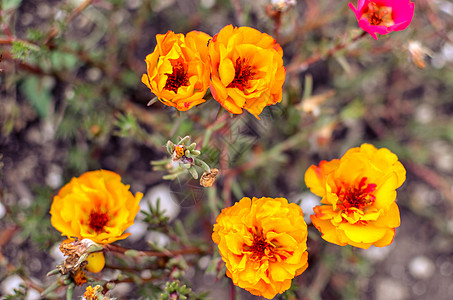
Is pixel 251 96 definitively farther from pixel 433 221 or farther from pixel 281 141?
pixel 433 221

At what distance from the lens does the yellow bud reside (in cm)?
135

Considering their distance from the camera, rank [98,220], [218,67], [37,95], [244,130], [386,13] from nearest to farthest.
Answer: [218,67], [98,220], [386,13], [244,130], [37,95]

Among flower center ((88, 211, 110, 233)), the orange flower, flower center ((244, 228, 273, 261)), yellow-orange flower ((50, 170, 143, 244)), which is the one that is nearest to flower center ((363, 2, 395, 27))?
the orange flower

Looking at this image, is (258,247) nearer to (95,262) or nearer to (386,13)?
(95,262)

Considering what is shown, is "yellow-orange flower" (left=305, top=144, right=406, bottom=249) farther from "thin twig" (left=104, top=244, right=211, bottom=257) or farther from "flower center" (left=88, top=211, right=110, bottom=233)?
"flower center" (left=88, top=211, right=110, bottom=233)

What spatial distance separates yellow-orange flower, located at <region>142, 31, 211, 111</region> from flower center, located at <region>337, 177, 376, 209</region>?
63 cm

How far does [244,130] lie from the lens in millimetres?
2092

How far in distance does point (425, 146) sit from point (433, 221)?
1.83ft

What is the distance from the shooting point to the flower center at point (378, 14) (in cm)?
159

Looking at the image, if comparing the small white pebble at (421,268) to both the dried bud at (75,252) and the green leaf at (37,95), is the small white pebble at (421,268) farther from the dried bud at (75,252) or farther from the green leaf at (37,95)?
the green leaf at (37,95)

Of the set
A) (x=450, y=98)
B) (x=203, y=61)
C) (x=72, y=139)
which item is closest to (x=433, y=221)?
(x=450, y=98)

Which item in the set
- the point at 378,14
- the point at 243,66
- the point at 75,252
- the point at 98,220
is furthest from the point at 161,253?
the point at 378,14

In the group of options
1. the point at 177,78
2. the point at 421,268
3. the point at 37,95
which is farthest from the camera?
the point at 421,268

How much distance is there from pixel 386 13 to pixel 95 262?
4.98 ft
